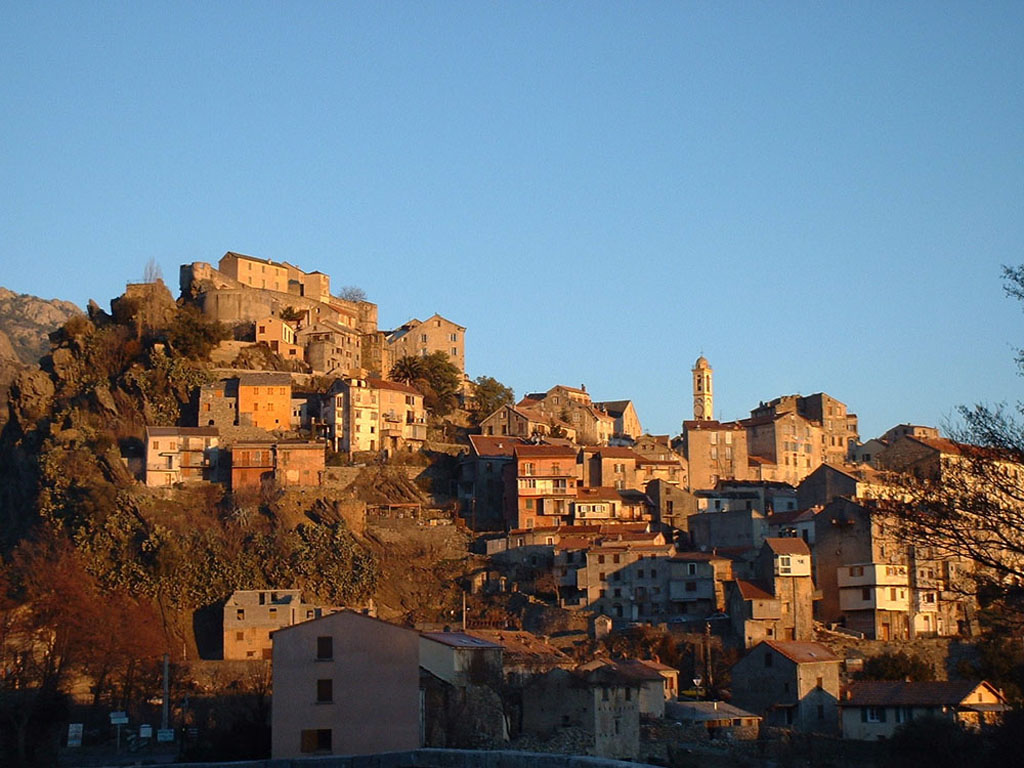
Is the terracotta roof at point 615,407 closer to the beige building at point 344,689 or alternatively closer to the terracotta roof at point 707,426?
the terracotta roof at point 707,426

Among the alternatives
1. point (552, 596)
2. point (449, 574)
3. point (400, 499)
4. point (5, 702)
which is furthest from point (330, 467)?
point (5, 702)

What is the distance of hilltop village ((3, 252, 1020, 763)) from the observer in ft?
154

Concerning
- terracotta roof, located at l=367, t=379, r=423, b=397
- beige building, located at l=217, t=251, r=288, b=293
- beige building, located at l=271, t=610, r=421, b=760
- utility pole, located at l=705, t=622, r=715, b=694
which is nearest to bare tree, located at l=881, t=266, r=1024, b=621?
beige building, located at l=271, t=610, r=421, b=760

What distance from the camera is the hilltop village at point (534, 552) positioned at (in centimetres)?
4706

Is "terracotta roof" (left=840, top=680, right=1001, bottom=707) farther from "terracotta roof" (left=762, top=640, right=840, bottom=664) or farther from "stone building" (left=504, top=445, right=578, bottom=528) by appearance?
"stone building" (left=504, top=445, right=578, bottom=528)

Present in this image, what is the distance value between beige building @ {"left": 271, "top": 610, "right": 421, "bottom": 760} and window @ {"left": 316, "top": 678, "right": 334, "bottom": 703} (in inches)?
1.1

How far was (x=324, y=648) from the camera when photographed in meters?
40.1

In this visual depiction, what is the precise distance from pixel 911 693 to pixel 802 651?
5.67 metres

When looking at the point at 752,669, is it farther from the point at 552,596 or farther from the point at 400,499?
the point at 400,499

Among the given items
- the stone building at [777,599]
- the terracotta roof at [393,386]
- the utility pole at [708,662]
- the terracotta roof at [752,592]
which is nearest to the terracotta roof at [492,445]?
the terracotta roof at [393,386]

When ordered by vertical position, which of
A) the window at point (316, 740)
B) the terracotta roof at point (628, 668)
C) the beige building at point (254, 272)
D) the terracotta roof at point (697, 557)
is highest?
the beige building at point (254, 272)

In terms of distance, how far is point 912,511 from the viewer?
23.1 m

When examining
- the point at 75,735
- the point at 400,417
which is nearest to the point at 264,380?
the point at 400,417

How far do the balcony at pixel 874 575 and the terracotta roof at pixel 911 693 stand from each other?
31.6 ft
